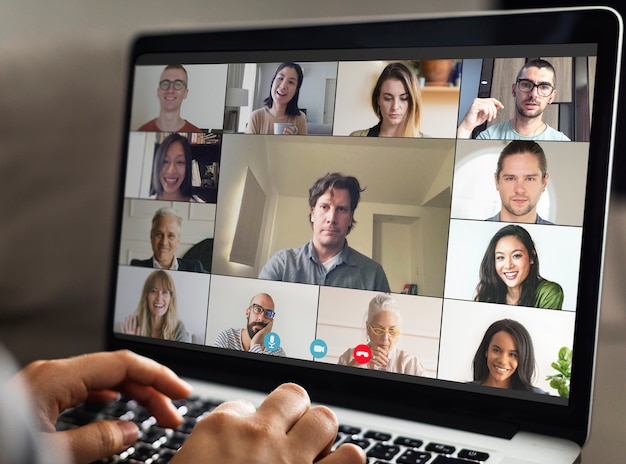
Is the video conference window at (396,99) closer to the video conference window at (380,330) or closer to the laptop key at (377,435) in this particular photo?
the video conference window at (380,330)

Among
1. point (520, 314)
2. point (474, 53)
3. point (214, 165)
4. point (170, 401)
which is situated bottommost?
point (170, 401)

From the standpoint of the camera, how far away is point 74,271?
88cm

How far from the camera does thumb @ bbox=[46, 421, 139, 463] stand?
47 cm

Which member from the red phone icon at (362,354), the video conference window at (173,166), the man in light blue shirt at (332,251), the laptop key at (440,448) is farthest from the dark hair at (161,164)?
the laptop key at (440,448)

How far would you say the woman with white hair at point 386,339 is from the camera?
→ 0.56 metres

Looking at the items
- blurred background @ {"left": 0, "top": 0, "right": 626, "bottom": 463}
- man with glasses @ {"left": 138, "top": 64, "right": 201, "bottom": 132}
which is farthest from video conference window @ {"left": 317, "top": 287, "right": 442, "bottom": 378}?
blurred background @ {"left": 0, "top": 0, "right": 626, "bottom": 463}

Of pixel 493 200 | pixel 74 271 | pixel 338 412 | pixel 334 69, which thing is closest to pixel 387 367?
pixel 338 412

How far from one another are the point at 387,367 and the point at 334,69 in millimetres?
272

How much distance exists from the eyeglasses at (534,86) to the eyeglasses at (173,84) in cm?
33

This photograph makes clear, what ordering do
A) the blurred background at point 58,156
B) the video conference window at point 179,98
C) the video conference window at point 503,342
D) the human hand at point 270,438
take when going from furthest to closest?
the blurred background at point 58,156
the video conference window at point 179,98
the video conference window at point 503,342
the human hand at point 270,438

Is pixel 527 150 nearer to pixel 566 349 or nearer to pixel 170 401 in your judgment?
pixel 566 349

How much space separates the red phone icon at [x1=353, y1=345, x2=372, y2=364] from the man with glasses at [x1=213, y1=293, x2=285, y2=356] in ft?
0.23

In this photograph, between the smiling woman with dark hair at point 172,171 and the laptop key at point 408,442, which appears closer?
Answer: the laptop key at point 408,442

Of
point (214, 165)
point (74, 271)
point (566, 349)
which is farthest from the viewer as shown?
point (74, 271)
